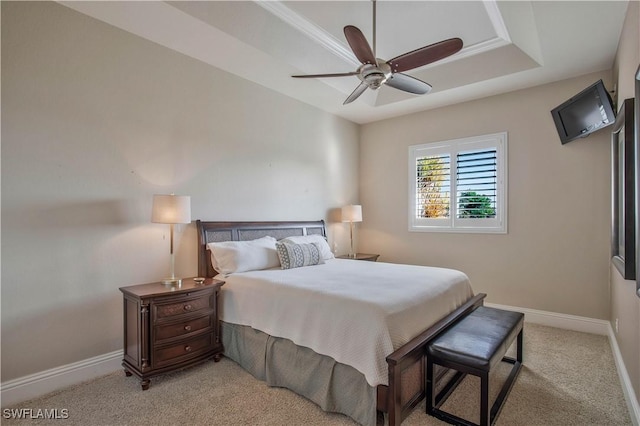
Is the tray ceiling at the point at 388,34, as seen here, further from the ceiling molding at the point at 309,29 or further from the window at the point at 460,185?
the window at the point at 460,185

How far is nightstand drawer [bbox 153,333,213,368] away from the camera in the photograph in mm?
2646

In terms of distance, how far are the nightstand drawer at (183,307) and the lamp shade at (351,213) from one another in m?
2.75

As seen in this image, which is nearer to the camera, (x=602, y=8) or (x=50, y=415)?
(x=50, y=415)

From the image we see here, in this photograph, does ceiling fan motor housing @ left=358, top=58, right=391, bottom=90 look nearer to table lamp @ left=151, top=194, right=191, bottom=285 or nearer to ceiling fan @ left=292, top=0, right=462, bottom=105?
ceiling fan @ left=292, top=0, right=462, bottom=105

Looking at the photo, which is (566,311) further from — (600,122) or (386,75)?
(386,75)

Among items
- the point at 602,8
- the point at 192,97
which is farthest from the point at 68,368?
the point at 602,8

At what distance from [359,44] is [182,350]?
2837 millimetres

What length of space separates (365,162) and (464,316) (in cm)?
355

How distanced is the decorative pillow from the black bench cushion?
1689 millimetres

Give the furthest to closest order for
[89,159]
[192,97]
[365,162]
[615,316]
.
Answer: [365,162] < [192,97] < [615,316] < [89,159]

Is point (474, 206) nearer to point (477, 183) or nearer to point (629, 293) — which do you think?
point (477, 183)

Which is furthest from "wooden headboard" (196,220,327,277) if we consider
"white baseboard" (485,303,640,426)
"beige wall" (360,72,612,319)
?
"white baseboard" (485,303,640,426)

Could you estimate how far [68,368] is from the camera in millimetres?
2625

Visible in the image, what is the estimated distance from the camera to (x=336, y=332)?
2258mm
